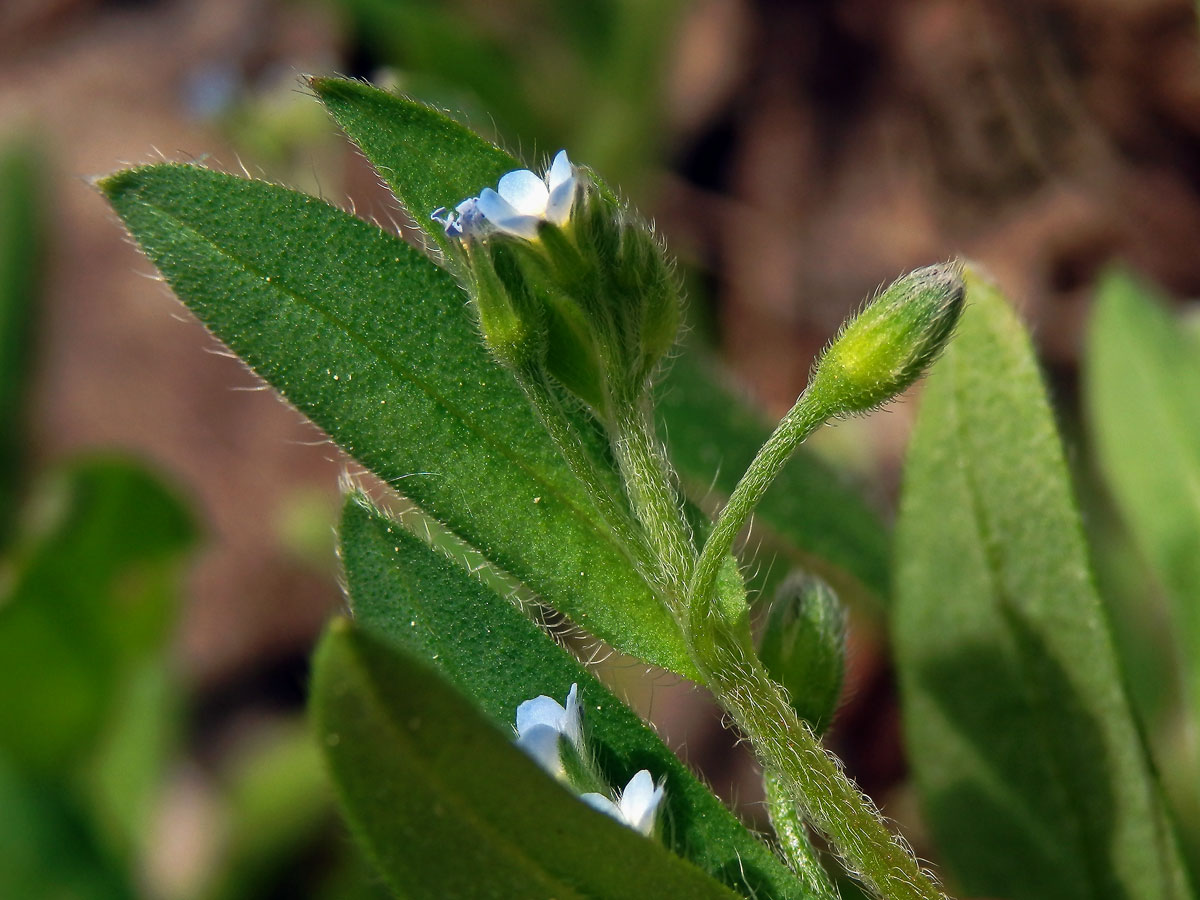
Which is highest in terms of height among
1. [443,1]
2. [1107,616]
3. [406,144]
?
[443,1]

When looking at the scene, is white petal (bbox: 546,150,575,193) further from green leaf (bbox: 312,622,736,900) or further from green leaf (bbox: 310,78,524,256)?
green leaf (bbox: 312,622,736,900)

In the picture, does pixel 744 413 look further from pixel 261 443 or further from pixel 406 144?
pixel 261 443

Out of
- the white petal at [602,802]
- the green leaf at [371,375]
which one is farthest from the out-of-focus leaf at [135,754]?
the white petal at [602,802]

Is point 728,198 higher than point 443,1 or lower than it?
lower

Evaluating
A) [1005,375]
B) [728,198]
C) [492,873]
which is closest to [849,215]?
[728,198]

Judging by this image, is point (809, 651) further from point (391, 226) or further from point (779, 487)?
point (391, 226)

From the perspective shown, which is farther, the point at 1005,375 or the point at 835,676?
the point at 1005,375

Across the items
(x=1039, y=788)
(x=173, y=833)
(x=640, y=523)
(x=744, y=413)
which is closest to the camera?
(x=640, y=523)

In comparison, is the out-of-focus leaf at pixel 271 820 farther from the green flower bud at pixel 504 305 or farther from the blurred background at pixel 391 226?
the green flower bud at pixel 504 305
